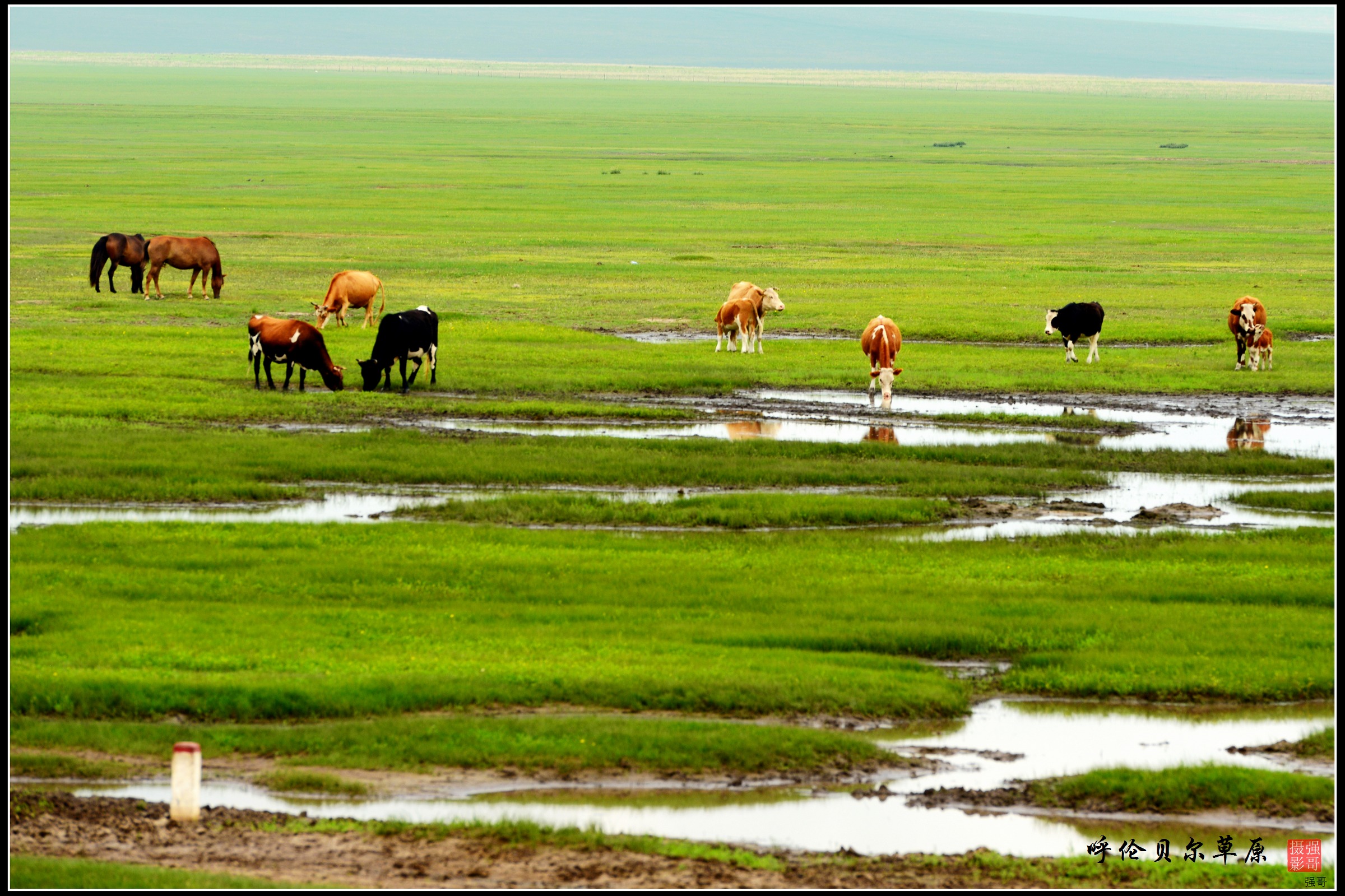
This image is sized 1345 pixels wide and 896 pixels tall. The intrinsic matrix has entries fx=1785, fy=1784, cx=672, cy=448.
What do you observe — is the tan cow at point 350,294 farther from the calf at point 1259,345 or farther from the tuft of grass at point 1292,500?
the tuft of grass at point 1292,500

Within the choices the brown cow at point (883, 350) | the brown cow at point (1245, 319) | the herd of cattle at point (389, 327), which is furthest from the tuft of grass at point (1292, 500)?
the brown cow at point (1245, 319)

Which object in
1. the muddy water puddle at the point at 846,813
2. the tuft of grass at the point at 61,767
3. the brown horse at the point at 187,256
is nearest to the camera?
the muddy water puddle at the point at 846,813

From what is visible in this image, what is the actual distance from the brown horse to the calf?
26926 mm

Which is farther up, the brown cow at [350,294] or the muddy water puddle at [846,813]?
the brown cow at [350,294]

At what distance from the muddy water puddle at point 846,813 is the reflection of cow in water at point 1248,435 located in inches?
641

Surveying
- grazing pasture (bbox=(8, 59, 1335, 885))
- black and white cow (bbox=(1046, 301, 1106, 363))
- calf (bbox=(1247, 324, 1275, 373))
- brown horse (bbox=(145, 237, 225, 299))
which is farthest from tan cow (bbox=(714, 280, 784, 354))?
brown horse (bbox=(145, 237, 225, 299))

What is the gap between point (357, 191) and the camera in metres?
98.0

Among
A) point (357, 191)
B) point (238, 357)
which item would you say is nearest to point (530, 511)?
point (238, 357)

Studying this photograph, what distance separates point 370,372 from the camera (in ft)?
116

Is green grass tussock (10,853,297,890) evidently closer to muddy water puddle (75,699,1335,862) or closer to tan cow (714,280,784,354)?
muddy water puddle (75,699,1335,862)

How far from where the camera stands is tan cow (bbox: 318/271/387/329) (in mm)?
43438

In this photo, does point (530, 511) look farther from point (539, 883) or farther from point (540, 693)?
point (539, 883)

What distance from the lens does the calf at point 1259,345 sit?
128 feet

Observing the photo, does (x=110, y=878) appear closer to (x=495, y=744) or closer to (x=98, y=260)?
(x=495, y=744)
